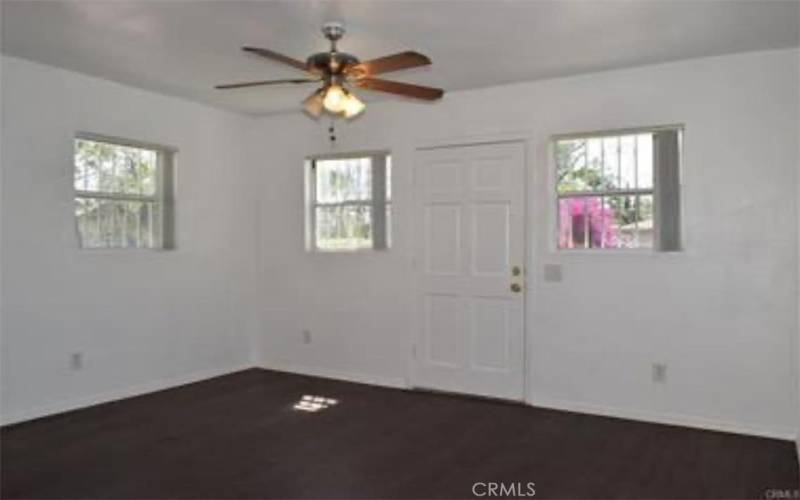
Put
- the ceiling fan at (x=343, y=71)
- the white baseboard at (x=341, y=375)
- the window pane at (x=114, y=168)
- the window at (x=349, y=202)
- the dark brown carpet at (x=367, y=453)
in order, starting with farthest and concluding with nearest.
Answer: the window at (x=349, y=202), the white baseboard at (x=341, y=375), the window pane at (x=114, y=168), the dark brown carpet at (x=367, y=453), the ceiling fan at (x=343, y=71)

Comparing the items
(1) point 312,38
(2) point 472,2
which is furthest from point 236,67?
(2) point 472,2

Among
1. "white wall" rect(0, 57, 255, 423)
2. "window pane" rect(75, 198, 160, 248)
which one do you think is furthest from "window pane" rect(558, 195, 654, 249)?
"window pane" rect(75, 198, 160, 248)

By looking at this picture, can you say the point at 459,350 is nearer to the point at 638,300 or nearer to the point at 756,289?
the point at 638,300

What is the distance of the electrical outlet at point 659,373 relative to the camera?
4344 mm

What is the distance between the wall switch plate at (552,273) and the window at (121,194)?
3.28 m

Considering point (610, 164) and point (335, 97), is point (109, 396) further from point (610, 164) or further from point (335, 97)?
point (610, 164)

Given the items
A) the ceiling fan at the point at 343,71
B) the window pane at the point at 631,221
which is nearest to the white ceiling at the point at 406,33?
the ceiling fan at the point at 343,71

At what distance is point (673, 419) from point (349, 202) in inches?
128

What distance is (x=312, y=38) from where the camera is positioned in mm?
3803

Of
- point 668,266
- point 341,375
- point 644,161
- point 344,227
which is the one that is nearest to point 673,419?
point 668,266

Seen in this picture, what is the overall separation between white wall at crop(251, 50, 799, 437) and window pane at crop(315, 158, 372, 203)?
338mm

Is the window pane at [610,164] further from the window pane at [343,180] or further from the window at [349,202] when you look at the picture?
the window pane at [343,180]

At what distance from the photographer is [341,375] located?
5.70 m

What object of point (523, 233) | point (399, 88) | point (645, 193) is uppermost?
point (399, 88)
